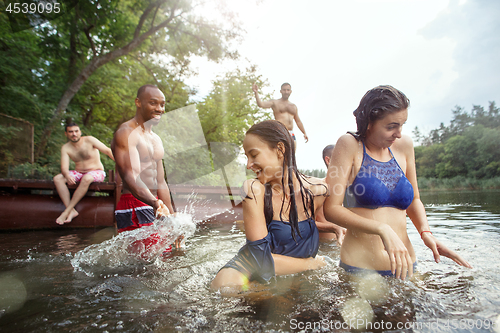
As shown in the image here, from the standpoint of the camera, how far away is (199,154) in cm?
1462

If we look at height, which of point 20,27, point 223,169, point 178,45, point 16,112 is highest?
point 178,45

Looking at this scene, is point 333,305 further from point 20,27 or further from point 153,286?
point 20,27

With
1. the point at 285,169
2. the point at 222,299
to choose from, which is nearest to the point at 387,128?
the point at 285,169

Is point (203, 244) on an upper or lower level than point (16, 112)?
lower

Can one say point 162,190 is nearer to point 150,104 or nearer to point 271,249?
point 150,104

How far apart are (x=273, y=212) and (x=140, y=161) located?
2.21 meters

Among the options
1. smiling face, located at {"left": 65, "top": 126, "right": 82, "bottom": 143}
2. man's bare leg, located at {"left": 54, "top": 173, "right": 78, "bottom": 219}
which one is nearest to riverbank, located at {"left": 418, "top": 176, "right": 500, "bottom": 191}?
smiling face, located at {"left": 65, "top": 126, "right": 82, "bottom": 143}

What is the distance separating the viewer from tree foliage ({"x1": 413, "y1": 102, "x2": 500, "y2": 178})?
4206 cm

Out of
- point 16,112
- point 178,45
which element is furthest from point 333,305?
point 178,45

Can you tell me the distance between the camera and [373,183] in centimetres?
213

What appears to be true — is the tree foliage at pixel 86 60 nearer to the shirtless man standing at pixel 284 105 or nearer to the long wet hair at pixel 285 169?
the shirtless man standing at pixel 284 105

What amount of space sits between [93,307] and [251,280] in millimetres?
1114

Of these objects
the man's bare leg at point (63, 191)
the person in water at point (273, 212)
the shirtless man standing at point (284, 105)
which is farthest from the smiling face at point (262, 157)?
the shirtless man standing at point (284, 105)

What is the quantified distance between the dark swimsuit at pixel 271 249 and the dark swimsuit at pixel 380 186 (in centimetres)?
39
